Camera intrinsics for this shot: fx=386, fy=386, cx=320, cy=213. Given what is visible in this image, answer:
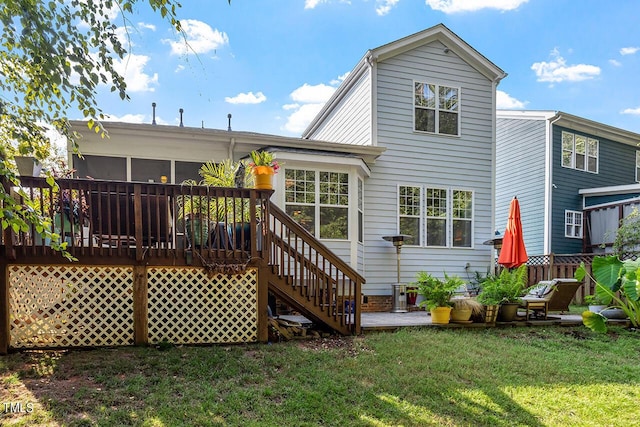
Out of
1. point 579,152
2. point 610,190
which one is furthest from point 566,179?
point 610,190

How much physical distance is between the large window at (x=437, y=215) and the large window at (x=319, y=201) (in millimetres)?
1889

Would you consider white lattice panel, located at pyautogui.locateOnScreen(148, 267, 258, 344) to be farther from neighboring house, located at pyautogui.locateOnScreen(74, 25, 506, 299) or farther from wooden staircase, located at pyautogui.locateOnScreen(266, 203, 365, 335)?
neighboring house, located at pyautogui.locateOnScreen(74, 25, 506, 299)

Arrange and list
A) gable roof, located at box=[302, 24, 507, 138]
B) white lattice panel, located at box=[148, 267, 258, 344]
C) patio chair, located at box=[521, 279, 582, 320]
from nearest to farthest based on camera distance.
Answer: white lattice panel, located at box=[148, 267, 258, 344], patio chair, located at box=[521, 279, 582, 320], gable roof, located at box=[302, 24, 507, 138]

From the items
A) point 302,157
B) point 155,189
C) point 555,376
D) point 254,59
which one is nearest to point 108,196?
point 155,189

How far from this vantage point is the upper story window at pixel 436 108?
32.2 ft

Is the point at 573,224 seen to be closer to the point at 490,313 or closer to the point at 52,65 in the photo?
the point at 490,313

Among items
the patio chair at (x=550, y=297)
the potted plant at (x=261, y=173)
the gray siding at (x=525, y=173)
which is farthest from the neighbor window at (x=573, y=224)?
the potted plant at (x=261, y=173)

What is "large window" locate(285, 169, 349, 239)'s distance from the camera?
8008 millimetres

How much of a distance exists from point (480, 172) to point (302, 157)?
521 cm

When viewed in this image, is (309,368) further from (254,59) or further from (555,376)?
(254,59)

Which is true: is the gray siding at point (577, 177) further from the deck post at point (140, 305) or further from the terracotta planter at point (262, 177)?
the deck post at point (140, 305)

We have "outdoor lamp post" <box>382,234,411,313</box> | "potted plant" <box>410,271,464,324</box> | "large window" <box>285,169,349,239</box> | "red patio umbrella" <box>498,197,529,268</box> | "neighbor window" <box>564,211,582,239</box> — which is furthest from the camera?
"neighbor window" <box>564,211,582,239</box>

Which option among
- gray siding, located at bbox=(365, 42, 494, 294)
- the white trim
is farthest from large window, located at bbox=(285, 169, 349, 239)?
the white trim

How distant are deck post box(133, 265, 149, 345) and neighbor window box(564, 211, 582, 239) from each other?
13808 mm
